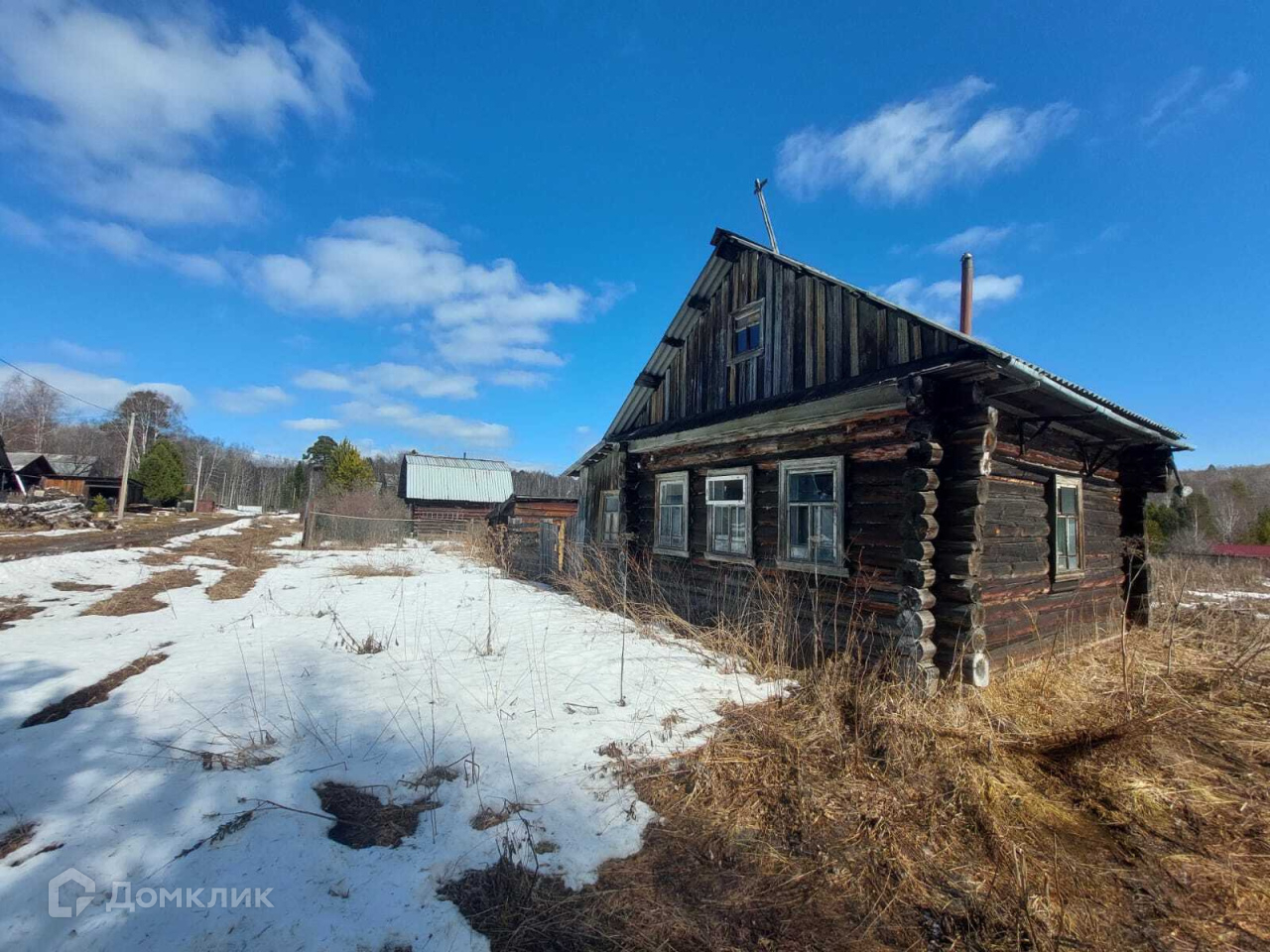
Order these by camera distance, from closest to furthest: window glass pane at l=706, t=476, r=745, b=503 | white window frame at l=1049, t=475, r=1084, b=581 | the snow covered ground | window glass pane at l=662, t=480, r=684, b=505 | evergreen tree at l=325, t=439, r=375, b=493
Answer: the snow covered ground → white window frame at l=1049, t=475, r=1084, b=581 → window glass pane at l=706, t=476, r=745, b=503 → window glass pane at l=662, t=480, r=684, b=505 → evergreen tree at l=325, t=439, r=375, b=493

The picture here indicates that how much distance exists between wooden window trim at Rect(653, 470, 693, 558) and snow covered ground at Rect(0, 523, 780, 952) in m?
1.85

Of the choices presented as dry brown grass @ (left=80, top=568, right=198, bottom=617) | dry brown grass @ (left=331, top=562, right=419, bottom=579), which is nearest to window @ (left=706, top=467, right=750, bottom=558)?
dry brown grass @ (left=331, top=562, right=419, bottom=579)

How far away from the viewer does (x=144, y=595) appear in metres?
10.7

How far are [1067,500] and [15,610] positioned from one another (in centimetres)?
1693

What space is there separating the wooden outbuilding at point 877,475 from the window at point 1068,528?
0.03 m

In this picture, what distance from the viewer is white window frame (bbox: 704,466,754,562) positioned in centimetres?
821

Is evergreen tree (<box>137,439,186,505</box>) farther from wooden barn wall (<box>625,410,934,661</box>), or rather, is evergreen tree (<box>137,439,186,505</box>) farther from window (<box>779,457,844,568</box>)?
window (<box>779,457,844,568</box>)

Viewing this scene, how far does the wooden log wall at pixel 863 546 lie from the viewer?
5984 mm

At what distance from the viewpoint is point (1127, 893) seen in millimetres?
3143

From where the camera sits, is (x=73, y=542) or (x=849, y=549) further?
(x=73, y=542)

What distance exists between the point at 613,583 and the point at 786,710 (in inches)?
247

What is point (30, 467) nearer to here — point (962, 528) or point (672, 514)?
point (672, 514)

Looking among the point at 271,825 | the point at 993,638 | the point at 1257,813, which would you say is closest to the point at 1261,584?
the point at 993,638

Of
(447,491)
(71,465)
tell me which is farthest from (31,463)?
(447,491)
